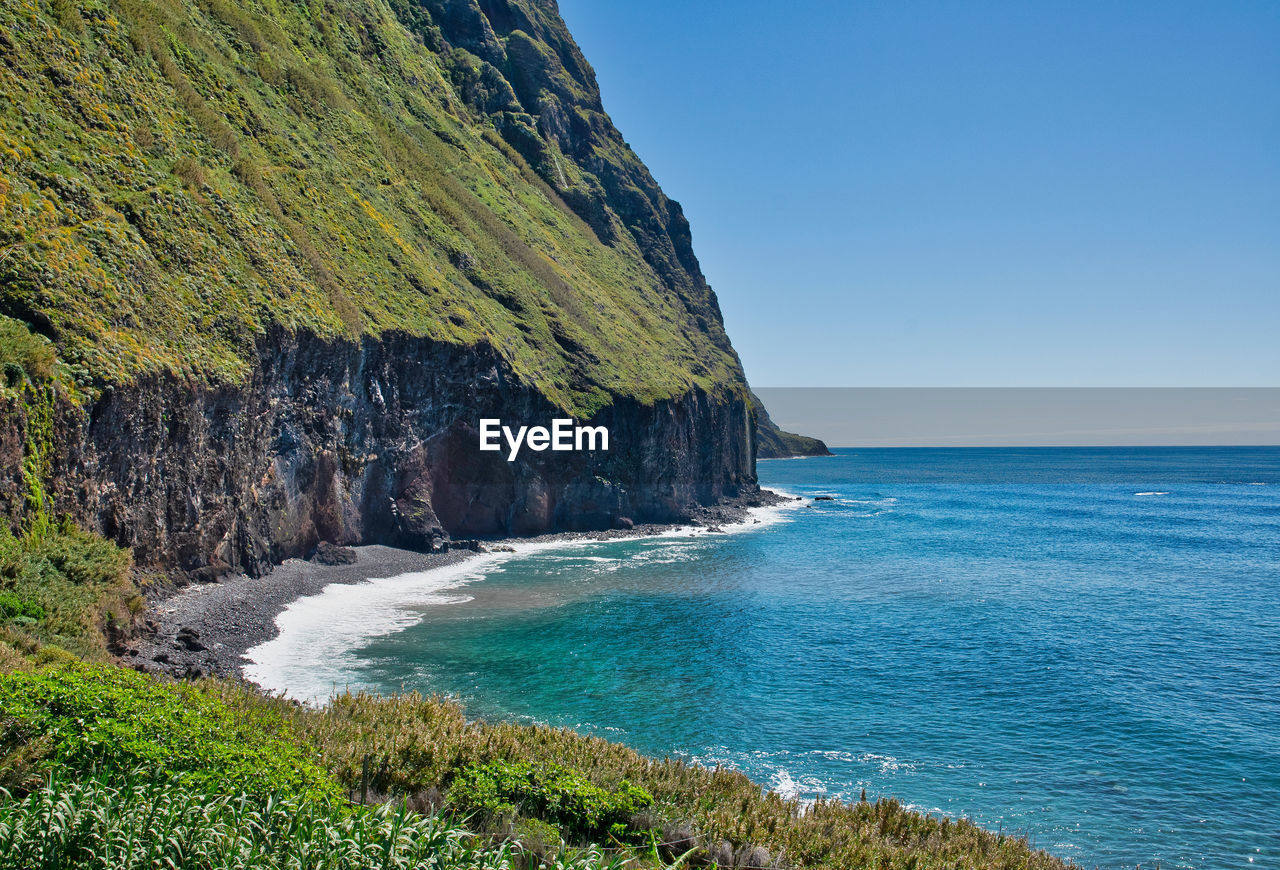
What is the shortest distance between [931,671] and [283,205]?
47.9m

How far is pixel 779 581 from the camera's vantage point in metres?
49.5

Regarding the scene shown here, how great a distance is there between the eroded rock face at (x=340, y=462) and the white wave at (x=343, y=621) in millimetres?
4418

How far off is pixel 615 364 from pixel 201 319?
47.1 m

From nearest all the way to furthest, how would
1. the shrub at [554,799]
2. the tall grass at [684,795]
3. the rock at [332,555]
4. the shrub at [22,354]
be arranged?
the shrub at [554,799] → the tall grass at [684,795] → the shrub at [22,354] → the rock at [332,555]

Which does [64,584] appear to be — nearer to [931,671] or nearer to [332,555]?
[332,555]

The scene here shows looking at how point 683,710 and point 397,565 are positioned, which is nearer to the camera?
point 683,710

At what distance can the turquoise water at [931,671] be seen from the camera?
1981cm

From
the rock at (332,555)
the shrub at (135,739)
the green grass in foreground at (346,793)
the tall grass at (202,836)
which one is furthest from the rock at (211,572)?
the tall grass at (202,836)

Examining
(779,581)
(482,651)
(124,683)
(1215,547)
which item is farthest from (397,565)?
(1215,547)

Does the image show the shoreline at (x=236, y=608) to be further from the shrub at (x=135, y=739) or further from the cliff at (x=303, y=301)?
the shrub at (x=135, y=739)

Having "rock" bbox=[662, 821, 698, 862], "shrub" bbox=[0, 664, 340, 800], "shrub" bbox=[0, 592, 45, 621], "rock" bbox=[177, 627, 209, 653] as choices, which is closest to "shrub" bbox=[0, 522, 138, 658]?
"shrub" bbox=[0, 592, 45, 621]

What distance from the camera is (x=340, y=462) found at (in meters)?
Result: 46.9

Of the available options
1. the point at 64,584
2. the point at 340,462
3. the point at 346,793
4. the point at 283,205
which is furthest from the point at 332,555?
the point at 346,793

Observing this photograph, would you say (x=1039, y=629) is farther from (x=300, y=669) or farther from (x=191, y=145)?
(x=191, y=145)
